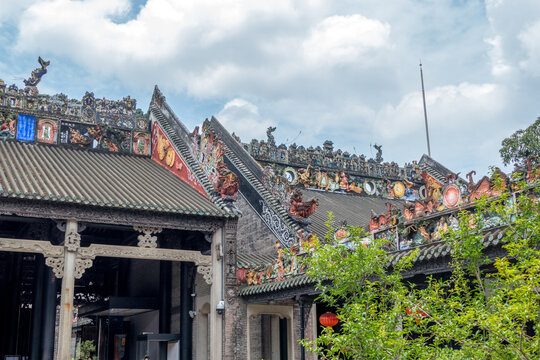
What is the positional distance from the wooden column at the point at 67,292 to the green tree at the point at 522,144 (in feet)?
47.0

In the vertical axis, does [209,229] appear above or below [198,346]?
above

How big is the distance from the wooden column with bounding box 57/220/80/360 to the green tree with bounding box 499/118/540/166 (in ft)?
47.0

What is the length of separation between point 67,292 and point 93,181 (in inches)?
131

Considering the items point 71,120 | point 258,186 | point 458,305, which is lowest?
point 458,305

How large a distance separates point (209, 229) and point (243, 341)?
301cm

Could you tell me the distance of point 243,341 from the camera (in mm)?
15898

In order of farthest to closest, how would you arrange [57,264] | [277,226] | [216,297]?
[277,226] → [216,297] → [57,264]

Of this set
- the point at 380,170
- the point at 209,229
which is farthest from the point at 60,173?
the point at 380,170

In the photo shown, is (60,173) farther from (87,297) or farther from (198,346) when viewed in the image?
(87,297)

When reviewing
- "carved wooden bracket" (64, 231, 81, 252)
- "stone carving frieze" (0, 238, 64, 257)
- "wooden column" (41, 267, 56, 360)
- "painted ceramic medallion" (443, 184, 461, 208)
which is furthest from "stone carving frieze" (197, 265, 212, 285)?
"painted ceramic medallion" (443, 184, 461, 208)

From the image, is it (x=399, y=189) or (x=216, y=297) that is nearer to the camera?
(x=216, y=297)

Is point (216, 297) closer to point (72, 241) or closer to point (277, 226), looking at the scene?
point (277, 226)

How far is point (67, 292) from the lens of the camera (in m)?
14.0

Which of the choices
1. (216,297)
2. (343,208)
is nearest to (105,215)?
(216,297)
